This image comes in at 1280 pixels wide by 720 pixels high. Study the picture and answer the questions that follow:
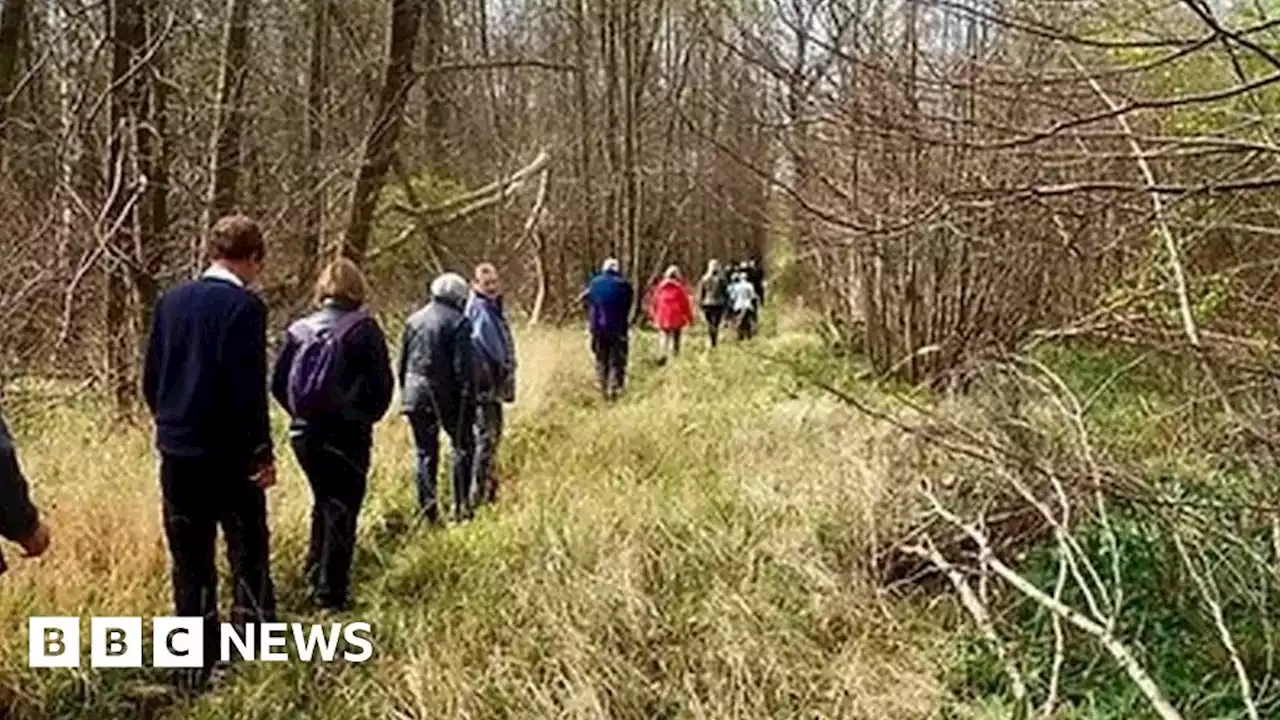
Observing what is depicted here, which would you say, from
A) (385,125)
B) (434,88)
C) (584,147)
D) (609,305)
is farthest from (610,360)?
(584,147)

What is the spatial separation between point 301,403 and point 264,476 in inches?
37.7

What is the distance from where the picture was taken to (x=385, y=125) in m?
11.1

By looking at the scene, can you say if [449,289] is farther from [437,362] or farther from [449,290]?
[437,362]

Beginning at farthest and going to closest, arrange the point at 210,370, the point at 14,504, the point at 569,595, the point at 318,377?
1. the point at 318,377
2. the point at 569,595
3. the point at 210,370
4. the point at 14,504

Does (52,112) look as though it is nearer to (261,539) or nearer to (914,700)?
(261,539)

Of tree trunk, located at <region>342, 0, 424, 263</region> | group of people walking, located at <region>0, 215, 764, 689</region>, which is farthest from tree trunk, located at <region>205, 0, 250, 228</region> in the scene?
group of people walking, located at <region>0, 215, 764, 689</region>

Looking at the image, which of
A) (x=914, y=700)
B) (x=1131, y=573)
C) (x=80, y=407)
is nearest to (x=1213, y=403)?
(x=1131, y=573)

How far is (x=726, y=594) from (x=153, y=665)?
210 centimetres

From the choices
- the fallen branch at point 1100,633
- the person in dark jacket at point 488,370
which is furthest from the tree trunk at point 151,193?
the fallen branch at point 1100,633

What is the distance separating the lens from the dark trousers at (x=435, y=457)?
7445 millimetres

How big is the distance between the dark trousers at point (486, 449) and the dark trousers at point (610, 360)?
5632mm

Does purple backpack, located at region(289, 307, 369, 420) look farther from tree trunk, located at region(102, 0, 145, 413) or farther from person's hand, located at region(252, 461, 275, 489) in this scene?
tree trunk, located at region(102, 0, 145, 413)

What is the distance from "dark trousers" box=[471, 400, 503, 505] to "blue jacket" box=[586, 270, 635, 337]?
5604 millimetres

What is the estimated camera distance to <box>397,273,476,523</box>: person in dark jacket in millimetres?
7387
